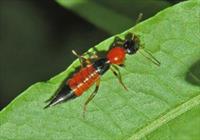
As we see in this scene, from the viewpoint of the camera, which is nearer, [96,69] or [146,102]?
[146,102]

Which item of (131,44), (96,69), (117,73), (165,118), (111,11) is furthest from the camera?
(96,69)

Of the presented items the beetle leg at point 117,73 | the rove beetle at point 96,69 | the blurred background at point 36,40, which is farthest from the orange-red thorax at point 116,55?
the blurred background at point 36,40

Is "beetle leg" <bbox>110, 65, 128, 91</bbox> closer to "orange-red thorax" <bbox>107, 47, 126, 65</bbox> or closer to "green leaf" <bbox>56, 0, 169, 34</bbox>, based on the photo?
"orange-red thorax" <bbox>107, 47, 126, 65</bbox>

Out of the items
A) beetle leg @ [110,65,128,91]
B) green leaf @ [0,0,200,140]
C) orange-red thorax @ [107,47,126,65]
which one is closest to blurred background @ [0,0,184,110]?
orange-red thorax @ [107,47,126,65]

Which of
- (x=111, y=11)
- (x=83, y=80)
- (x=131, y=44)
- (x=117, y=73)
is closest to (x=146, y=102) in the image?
(x=117, y=73)

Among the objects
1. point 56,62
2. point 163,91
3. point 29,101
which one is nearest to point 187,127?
point 163,91

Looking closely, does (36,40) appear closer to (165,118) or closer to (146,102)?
(146,102)
